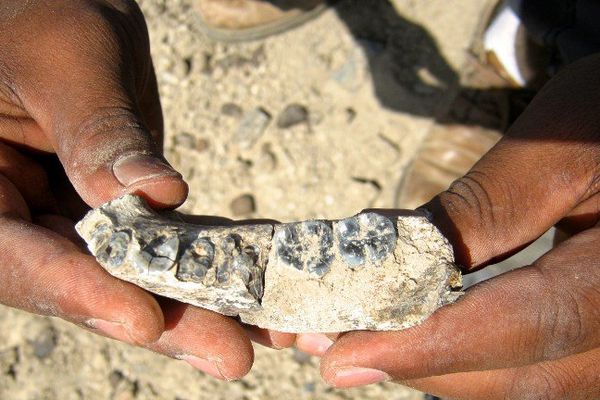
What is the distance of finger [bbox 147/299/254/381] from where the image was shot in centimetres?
192

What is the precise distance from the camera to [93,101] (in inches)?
77.7

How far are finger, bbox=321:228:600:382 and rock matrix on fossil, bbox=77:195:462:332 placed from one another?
58mm

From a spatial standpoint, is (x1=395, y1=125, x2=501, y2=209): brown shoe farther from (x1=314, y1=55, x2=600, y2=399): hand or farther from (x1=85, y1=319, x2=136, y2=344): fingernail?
(x1=85, y1=319, x2=136, y2=344): fingernail

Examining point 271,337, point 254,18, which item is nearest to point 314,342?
point 271,337

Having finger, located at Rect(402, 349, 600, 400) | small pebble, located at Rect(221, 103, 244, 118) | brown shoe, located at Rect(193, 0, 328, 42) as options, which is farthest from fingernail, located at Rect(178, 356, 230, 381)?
brown shoe, located at Rect(193, 0, 328, 42)

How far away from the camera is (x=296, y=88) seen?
397cm

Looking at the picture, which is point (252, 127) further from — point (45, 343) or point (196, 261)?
point (196, 261)

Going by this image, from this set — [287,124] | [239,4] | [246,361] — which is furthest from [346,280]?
[239,4]

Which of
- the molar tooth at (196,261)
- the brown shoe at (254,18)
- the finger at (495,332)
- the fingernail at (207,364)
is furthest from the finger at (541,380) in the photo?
the brown shoe at (254,18)

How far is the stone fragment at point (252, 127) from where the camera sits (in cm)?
382

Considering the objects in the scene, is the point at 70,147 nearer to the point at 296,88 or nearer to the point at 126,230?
the point at 126,230

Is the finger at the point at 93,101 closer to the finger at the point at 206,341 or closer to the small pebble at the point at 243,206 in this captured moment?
the finger at the point at 206,341

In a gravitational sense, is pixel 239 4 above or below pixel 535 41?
below

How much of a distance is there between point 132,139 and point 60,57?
46 centimetres
